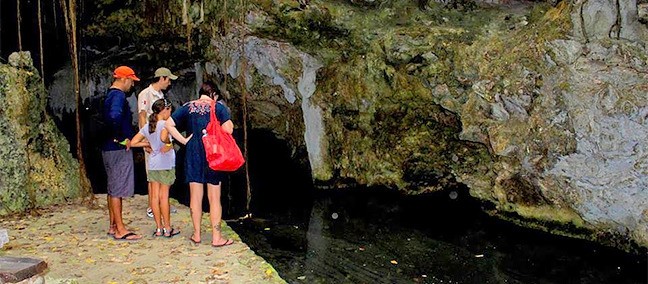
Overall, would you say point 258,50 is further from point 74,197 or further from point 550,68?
point 550,68

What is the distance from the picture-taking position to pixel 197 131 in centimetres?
586

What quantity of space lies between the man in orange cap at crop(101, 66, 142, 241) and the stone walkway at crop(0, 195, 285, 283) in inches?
17.6

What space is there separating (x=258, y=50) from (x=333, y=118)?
2173 millimetres

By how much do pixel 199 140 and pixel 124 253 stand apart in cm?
142

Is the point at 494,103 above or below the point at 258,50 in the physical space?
below

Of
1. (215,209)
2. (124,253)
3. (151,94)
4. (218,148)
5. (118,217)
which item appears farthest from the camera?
(151,94)

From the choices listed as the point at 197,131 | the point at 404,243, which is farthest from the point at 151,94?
the point at 404,243

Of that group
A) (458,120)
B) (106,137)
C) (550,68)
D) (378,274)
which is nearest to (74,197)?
(106,137)

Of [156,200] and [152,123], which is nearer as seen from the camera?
[152,123]

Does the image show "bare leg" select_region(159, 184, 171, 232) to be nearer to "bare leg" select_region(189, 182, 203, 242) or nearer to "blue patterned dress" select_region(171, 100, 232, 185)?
"bare leg" select_region(189, 182, 203, 242)

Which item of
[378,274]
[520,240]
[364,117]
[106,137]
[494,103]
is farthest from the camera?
[364,117]

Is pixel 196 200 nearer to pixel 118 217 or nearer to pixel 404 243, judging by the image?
pixel 118 217

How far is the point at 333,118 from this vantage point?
12078 millimetres

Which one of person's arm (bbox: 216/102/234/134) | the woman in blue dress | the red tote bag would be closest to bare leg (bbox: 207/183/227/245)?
the woman in blue dress
